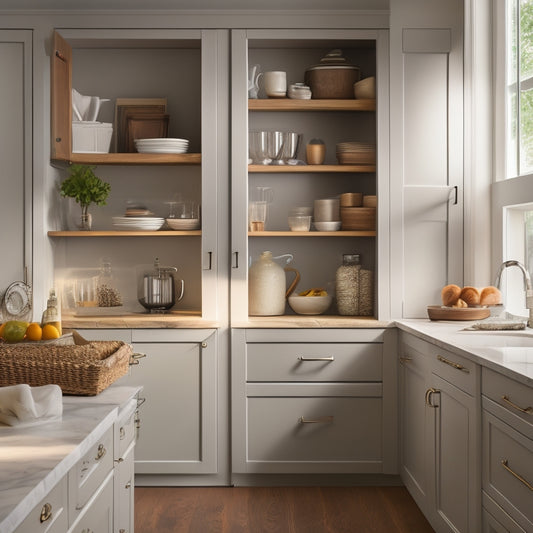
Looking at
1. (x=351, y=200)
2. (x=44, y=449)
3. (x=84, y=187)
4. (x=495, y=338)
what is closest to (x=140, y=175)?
(x=84, y=187)

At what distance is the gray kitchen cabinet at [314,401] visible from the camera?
373 cm

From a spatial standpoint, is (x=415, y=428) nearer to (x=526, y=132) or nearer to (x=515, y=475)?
(x=515, y=475)

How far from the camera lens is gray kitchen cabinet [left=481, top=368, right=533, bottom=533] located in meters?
1.97

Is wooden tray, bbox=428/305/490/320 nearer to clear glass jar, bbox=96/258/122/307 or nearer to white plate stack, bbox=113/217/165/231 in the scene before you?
white plate stack, bbox=113/217/165/231

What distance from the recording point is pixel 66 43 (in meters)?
3.81

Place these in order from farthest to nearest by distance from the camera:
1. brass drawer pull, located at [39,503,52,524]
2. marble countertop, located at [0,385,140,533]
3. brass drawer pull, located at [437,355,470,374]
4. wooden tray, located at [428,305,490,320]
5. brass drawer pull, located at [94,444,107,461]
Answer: wooden tray, located at [428,305,490,320] < brass drawer pull, located at [437,355,470,374] < brass drawer pull, located at [94,444,107,461] < brass drawer pull, located at [39,503,52,524] < marble countertop, located at [0,385,140,533]

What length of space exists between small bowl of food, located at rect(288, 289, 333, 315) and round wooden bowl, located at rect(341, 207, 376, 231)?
405 mm

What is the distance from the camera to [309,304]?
13.2ft

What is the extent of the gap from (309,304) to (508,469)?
199cm

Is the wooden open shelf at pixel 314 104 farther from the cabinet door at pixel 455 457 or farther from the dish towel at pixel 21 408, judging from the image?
the dish towel at pixel 21 408

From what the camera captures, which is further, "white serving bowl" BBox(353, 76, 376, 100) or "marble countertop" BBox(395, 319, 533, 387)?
"white serving bowl" BBox(353, 76, 376, 100)

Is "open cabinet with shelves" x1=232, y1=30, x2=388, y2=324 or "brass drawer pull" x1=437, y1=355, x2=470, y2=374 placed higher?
"open cabinet with shelves" x1=232, y1=30, x2=388, y2=324

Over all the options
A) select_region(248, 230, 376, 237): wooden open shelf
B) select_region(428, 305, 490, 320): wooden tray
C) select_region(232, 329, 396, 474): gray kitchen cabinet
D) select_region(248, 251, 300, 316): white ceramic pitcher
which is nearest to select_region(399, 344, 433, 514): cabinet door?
select_region(232, 329, 396, 474): gray kitchen cabinet

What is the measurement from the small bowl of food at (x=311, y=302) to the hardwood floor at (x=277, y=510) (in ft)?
3.08
